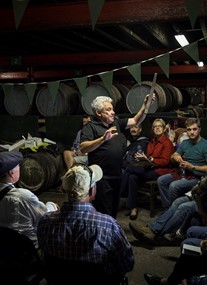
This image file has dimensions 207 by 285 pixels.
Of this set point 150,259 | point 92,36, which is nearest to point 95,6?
point 150,259

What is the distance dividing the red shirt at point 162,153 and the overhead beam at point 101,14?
64.4 inches

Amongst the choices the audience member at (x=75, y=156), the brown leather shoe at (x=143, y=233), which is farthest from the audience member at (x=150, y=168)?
the audience member at (x=75, y=156)

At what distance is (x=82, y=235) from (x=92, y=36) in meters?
6.02

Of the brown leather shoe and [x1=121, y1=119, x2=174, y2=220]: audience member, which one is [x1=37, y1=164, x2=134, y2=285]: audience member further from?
[x1=121, y1=119, x2=174, y2=220]: audience member

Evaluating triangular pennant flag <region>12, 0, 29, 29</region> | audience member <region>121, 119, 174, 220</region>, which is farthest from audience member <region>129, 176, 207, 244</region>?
triangular pennant flag <region>12, 0, 29, 29</region>

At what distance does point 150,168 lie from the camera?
16.2ft

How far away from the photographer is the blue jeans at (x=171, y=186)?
4.22 m

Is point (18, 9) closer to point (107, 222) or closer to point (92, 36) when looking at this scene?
point (107, 222)

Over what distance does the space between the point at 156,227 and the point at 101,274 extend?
1904mm

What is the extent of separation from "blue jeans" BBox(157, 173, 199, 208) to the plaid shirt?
7.62 ft

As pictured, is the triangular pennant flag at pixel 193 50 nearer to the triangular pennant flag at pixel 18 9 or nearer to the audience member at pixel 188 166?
the audience member at pixel 188 166

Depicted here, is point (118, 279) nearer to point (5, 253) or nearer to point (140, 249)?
point (5, 253)

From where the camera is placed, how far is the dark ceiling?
4203 millimetres

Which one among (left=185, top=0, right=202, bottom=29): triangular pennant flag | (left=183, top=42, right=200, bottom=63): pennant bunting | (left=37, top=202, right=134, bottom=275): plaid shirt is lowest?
(left=37, top=202, right=134, bottom=275): plaid shirt
